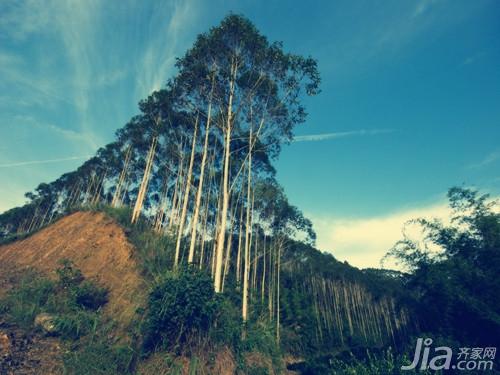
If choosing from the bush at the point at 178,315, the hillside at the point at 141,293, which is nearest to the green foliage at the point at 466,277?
the hillside at the point at 141,293

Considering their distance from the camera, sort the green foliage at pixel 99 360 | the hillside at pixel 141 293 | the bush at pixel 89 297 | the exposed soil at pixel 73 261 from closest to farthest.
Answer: the green foliage at pixel 99 360
the exposed soil at pixel 73 261
the hillside at pixel 141 293
the bush at pixel 89 297

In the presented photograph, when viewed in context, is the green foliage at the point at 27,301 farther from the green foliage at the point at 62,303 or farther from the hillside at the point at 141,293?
the hillside at the point at 141,293

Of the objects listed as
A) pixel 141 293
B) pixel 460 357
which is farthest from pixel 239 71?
pixel 460 357

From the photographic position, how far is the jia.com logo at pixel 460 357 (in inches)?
517

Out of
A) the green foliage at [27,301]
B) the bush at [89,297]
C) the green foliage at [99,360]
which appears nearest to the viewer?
the green foliage at [99,360]

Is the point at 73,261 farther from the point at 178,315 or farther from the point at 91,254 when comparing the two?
the point at 178,315

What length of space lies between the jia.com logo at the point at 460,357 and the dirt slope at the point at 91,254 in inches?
577

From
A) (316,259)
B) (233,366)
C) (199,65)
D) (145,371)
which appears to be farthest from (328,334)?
(199,65)

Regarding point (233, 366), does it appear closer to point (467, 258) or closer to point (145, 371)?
point (145, 371)

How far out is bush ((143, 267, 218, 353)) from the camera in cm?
720

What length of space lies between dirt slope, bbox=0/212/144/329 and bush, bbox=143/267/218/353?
2374mm

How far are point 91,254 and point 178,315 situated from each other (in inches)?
399

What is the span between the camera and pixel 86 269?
13148 mm

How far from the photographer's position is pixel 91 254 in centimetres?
1430
